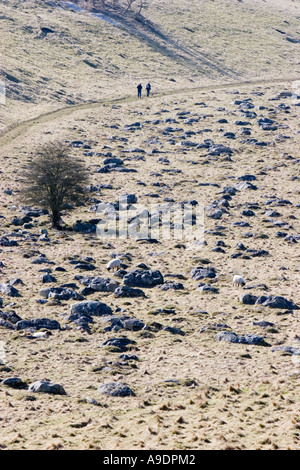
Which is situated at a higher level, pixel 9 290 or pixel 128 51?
pixel 128 51

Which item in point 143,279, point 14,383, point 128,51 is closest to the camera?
point 14,383

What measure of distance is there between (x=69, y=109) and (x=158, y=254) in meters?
37.0

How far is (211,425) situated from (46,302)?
35.2 feet

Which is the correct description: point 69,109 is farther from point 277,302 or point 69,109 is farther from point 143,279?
point 277,302

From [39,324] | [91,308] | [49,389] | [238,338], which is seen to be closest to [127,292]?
[91,308]

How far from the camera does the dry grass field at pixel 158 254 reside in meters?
16.9

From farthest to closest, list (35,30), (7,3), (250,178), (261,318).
Result: 1. (7,3)
2. (35,30)
3. (250,178)
4. (261,318)

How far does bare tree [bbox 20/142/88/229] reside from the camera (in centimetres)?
3691

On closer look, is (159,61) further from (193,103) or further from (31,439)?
(31,439)

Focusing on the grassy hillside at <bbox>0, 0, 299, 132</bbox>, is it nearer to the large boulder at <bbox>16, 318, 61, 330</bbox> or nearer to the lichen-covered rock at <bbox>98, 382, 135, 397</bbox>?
the large boulder at <bbox>16, 318, 61, 330</bbox>

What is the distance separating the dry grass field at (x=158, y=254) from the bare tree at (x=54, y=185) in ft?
3.48

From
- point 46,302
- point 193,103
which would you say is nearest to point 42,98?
point 193,103

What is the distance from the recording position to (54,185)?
36.9m

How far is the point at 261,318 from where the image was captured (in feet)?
80.5
